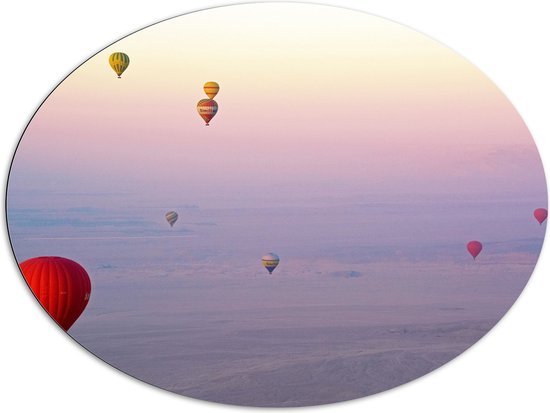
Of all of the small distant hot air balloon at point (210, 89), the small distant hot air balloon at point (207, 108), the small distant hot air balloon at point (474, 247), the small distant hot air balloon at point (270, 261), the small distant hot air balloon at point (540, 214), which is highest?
the small distant hot air balloon at point (210, 89)

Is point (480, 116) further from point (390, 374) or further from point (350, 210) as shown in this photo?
point (390, 374)

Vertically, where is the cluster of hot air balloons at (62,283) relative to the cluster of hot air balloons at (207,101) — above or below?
below

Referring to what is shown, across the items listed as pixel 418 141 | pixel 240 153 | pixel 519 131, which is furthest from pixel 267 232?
pixel 519 131

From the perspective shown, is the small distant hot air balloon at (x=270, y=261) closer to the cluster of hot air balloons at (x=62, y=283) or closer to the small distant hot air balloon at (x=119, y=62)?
the cluster of hot air balloons at (x=62, y=283)

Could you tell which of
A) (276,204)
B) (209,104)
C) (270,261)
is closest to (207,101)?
(209,104)

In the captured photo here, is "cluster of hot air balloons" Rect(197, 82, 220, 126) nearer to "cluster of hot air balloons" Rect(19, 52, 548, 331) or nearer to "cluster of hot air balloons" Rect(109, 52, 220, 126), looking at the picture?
"cluster of hot air balloons" Rect(109, 52, 220, 126)

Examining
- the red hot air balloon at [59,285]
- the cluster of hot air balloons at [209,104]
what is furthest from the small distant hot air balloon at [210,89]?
the red hot air balloon at [59,285]

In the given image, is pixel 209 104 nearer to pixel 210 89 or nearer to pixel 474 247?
pixel 210 89
